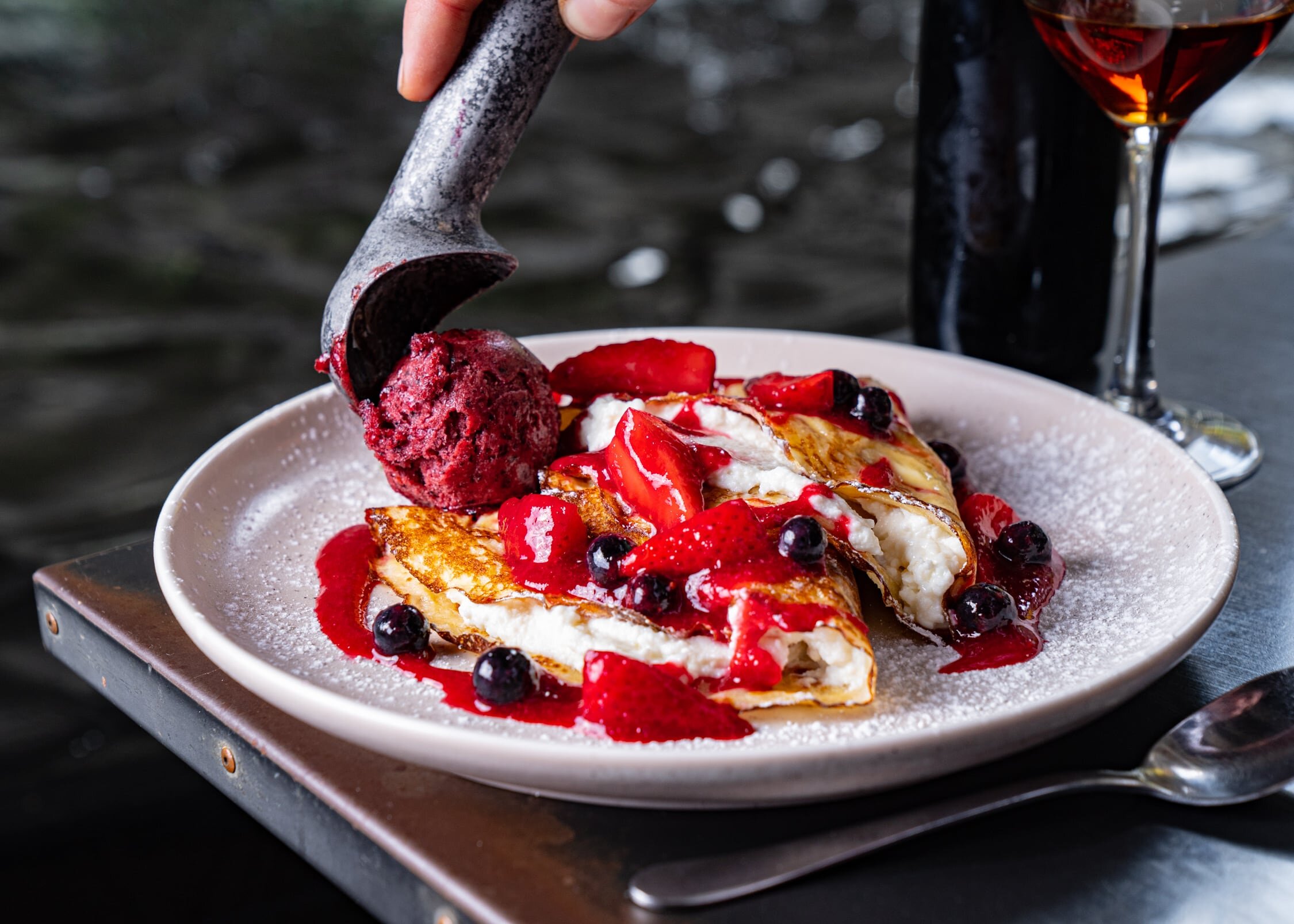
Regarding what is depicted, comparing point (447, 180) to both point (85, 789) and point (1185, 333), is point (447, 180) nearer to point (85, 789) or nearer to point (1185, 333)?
point (1185, 333)

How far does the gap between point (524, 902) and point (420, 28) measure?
3.33 ft

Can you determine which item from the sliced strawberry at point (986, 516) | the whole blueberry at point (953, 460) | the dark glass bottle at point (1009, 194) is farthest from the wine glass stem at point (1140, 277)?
the sliced strawberry at point (986, 516)

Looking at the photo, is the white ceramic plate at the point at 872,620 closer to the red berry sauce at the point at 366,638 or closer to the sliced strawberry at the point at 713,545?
the red berry sauce at the point at 366,638

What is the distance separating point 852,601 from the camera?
116 cm

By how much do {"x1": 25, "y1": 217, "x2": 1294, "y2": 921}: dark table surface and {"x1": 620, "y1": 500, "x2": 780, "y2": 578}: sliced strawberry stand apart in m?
0.29

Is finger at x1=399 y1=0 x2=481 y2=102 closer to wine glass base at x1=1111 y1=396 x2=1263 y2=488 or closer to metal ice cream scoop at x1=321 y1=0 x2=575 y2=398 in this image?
metal ice cream scoop at x1=321 y1=0 x2=575 y2=398

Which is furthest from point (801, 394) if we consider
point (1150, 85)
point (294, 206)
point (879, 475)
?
point (294, 206)

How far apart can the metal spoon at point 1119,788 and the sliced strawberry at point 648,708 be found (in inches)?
4.8

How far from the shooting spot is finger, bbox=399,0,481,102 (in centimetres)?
135

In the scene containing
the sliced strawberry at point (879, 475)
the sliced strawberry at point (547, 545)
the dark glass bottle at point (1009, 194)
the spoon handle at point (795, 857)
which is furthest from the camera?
the dark glass bottle at point (1009, 194)

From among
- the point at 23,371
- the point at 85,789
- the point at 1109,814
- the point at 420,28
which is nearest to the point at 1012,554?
the point at 1109,814

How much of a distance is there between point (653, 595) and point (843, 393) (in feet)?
1.62

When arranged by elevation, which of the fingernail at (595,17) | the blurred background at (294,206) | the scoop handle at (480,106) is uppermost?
the fingernail at (595,17)

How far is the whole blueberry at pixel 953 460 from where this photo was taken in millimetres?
1521
